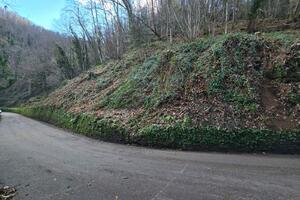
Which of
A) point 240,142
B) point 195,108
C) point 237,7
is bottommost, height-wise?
point 240,142

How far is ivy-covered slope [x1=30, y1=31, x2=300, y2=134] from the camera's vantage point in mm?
11789

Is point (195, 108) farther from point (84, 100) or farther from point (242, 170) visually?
point (84, 100)

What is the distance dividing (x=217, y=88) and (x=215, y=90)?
0.15m

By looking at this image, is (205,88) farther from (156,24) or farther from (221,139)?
(156,24)

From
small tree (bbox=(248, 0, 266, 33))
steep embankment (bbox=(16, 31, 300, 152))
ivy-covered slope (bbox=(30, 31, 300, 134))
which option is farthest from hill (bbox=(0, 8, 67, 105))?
small tree (bbox=(248, 0, 266, 33))

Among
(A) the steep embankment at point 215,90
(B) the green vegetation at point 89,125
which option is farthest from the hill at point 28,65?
(A) the steep embankment at point 215,90

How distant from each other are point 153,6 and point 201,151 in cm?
1780

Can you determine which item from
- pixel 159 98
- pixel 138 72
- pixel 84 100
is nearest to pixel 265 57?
pixel 159 98

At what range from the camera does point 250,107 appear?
11.9 meters

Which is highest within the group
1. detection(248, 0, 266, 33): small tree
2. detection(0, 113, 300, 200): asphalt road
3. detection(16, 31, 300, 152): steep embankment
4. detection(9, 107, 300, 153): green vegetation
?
detection(248, 0, 266, 33): small tree

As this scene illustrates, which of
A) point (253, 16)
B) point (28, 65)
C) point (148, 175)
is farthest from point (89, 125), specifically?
point (28, 65)

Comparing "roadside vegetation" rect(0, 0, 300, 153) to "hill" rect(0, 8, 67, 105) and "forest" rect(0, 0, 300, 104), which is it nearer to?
"forest" rect(0, 0, 300, 104)

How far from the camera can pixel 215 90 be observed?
13.4 meters

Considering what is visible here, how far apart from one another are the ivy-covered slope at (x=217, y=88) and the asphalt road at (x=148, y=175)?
2039 millimetres
